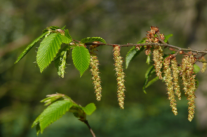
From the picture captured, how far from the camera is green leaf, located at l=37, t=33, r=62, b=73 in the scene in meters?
1.15

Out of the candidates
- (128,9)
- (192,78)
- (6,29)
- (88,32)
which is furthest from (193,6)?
(192,78)

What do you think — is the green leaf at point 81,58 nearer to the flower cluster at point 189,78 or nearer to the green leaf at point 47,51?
the green leaf at point 47,51

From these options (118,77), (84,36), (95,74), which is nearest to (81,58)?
(95,74)

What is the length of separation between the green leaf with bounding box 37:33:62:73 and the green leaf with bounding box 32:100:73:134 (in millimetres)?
195

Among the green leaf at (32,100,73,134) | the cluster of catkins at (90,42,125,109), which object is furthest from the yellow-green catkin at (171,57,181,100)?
the green leaf at (32,100,73,134)

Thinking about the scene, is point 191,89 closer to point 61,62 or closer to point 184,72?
point 184,72

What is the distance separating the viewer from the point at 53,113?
1104 millimetres

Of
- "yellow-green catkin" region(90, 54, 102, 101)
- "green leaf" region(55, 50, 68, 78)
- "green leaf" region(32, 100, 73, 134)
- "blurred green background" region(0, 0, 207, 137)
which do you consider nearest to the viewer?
"green leaf" region(32, 100, 73, 134)

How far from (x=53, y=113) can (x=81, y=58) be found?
12.0 inches

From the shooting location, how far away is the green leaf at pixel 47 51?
1.15 m

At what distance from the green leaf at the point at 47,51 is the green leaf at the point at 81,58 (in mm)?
96

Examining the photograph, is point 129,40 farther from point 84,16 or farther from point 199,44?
point 199,44

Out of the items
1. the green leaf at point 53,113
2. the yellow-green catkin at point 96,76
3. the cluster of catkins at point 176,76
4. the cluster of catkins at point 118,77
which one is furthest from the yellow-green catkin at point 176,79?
the green leaf at point 53,113

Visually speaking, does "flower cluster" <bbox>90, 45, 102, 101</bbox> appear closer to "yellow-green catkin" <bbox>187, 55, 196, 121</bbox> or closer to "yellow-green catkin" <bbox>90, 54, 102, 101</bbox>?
"yellow-green catkin" <bbox>90, 54, 102, 101</bbox>
